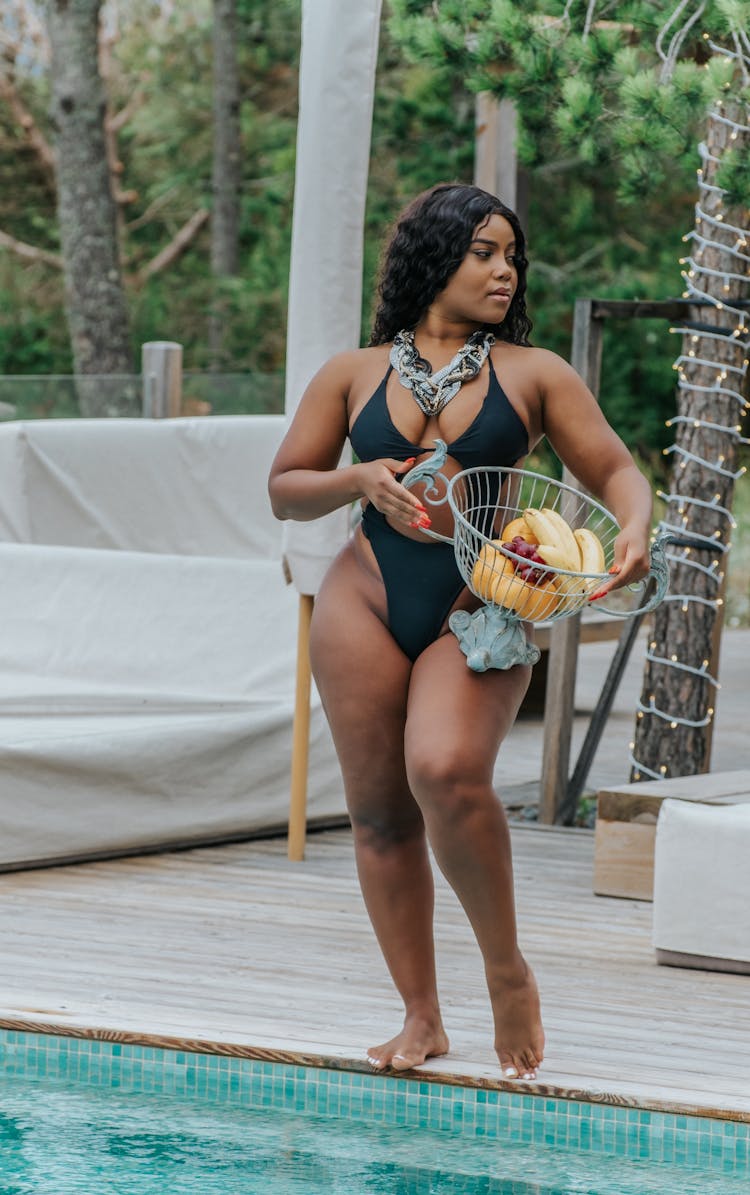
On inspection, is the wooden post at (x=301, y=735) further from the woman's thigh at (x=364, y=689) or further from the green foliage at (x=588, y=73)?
the woman's thigh at (x=364, y=689)

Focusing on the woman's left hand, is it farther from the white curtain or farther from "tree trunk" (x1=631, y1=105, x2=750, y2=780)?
"tree trunk" (x1=631, y1=105, x2=750, y2=780)

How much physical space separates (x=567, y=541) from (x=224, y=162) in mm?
12106

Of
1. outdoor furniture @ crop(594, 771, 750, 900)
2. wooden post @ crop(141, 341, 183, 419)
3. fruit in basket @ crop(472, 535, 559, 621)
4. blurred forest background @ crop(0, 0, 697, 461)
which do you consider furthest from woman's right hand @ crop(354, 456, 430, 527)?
blurred forest background @ crop(0, 0, 697, 461)

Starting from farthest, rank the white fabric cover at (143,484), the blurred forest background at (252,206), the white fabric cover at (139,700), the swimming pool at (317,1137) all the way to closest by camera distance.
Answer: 1. the blurred forest background at (252,206)
2. the white fabric cover at (143,484)
3. the white fabric cover at (139,700)
4. the swimming pool at (317,1137)

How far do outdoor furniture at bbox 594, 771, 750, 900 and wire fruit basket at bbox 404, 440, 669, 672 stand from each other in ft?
4.66

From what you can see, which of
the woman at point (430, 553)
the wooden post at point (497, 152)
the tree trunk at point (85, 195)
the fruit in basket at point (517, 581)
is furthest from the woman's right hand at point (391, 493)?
the tree trunk at point (85, 195)

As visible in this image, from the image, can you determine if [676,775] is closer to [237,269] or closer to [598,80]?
[598,80]

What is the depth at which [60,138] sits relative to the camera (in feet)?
35.3

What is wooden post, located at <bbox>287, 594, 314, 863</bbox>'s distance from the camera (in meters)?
4.57

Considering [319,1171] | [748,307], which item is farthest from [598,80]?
[319,1171]

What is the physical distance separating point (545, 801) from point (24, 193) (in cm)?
1423

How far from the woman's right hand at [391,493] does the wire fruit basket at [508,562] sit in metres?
0.04

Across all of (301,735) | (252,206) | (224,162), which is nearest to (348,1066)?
(301,735)

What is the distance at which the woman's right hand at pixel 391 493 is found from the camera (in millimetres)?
2574
